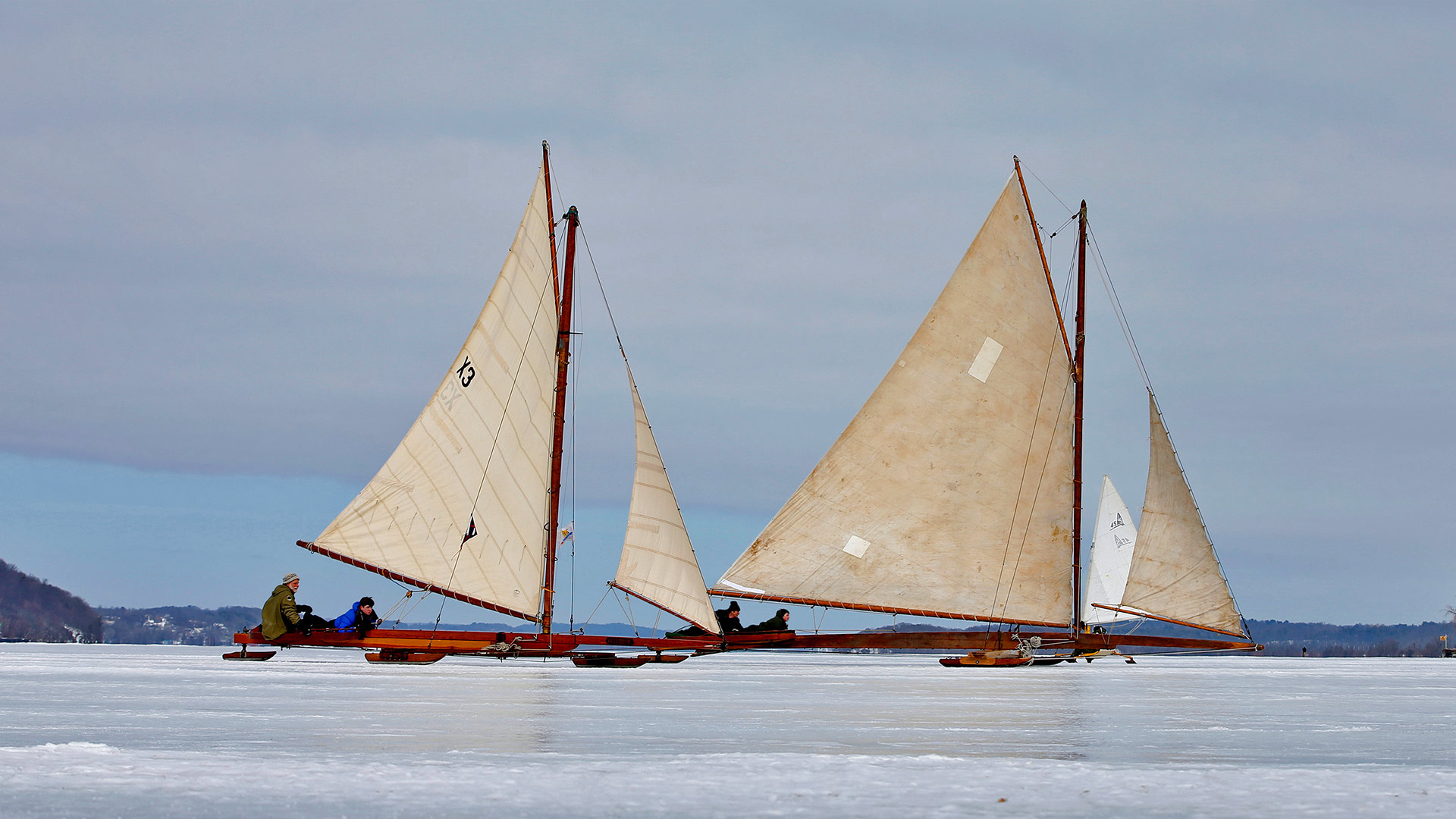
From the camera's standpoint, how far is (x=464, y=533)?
4284 centimetres

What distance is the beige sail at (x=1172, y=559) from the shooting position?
5066 centimetres

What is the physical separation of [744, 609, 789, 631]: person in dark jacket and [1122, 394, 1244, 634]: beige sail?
12.5 m

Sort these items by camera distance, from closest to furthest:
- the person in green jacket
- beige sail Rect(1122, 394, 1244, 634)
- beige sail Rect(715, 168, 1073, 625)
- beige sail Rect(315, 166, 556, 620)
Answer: the person in green jacket < beige sail Rect(315, 166, 556, 620) < beige sail Rect(715, 168, 1073, 625) < beige sail Rect(1122, 394, 1244, 634)

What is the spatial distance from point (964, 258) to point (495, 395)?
1560 centimetres

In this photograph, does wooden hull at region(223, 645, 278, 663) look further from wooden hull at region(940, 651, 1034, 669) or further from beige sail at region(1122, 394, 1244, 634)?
beige sail at region(1122, 394, 1244, 634)

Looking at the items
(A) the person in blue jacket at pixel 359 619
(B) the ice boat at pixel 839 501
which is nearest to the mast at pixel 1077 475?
(B) the ice boat at pixel 839 501

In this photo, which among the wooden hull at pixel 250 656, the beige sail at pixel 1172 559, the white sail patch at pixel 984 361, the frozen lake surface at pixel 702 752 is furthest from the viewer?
the beige sail at pixel 1172 559

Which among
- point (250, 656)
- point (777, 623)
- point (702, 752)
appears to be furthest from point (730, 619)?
point (702, 752)

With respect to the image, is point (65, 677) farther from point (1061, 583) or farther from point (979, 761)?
point (1061, 583)

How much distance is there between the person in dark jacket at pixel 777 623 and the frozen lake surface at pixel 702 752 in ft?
58.0

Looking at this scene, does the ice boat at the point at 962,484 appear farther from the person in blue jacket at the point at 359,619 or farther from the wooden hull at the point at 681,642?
the person in blue jacket at the point at 359,619

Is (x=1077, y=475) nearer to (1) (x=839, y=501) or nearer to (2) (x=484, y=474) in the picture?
(1) (x=839, y=501)

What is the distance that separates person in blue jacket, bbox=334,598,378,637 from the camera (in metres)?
41.4

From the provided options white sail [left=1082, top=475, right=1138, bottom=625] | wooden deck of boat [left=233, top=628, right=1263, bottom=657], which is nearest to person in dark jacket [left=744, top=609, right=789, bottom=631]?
wooden deck of boat [left=233, top=628, right=1263, bottom=657]
